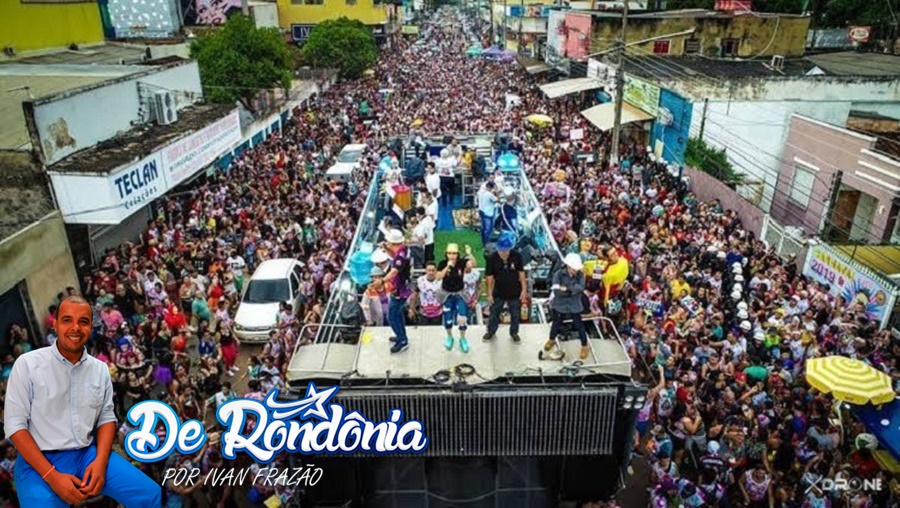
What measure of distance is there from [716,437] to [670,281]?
4739 mm

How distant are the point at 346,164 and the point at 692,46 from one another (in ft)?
78.3

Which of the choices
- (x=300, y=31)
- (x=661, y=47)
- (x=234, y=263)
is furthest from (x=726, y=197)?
(x=300, y=31)

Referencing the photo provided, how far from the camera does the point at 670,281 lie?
13023 mm

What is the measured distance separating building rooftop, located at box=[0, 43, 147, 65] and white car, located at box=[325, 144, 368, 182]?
818 centimetres

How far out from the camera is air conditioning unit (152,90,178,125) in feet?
57.8

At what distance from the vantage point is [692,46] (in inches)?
1447

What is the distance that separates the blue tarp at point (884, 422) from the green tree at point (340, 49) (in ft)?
144

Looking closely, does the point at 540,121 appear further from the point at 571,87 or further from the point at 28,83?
the point at 28,83

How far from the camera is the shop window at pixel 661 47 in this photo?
36.6 m

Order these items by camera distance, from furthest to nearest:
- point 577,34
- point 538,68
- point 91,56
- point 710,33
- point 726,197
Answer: point 538,68 < point 577,34 < point 710,33 < point 91,56 < point 726,197

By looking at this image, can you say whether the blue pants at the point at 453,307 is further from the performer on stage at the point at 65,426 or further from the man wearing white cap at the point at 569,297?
the performer on stage at the point at 65,426

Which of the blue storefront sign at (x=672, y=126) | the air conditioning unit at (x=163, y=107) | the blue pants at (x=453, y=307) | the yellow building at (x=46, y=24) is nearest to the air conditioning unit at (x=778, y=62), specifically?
the blue storefront sign at (x=672, y=126)

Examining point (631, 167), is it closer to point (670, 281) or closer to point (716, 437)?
point (670, 281)

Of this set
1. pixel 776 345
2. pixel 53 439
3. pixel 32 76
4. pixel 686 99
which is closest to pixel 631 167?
pixel 686 99
